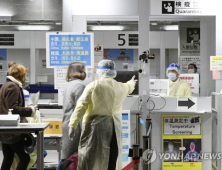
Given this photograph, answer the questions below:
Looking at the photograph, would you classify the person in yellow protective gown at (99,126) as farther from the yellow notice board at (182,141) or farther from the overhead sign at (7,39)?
the overhead sign at (7,39)

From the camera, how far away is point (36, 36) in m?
10.6

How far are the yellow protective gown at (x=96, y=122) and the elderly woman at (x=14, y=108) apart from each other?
557 millimetres

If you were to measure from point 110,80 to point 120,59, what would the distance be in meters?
6.45

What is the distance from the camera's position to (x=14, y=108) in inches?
184

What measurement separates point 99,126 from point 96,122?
54 mm

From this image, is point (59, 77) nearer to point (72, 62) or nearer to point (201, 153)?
point (72, 62)

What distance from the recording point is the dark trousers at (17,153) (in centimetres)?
471

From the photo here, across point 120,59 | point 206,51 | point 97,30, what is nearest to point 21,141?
point 206,51

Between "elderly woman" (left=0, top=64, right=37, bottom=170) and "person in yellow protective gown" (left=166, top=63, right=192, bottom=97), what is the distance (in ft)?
9.33

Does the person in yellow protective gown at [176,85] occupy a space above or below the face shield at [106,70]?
below

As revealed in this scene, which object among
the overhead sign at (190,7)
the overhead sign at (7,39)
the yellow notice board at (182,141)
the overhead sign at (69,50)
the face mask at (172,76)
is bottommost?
the yellow notice board at (182,141)

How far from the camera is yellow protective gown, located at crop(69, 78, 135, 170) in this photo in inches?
184

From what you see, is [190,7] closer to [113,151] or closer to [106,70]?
[106,70]

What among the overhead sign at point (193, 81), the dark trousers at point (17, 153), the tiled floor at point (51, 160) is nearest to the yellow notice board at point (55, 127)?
the tiled floor at point (51, 160)
